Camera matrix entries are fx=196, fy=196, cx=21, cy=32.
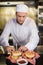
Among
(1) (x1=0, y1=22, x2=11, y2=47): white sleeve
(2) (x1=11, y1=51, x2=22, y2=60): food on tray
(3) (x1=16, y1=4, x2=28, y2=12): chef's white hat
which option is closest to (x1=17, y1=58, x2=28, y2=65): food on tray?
(2) (x1=11, y1=51, x2=22, y2=60): food on tray

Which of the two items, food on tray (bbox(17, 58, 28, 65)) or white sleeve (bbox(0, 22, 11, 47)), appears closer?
food on tray (bbox(17, 58, 28, 65))

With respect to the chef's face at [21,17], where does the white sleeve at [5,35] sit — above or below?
below

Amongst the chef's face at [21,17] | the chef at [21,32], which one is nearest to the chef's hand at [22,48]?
the chef at [21,32]

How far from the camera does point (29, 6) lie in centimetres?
117

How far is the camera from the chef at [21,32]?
A: 1171 mm

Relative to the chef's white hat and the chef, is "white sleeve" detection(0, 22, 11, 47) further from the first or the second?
the chef's white hat

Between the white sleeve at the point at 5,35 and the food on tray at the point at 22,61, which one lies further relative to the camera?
the white sleeve at the point at 5,35

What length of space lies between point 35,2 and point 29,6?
0.15 ft

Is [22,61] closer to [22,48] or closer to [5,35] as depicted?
[22,48]

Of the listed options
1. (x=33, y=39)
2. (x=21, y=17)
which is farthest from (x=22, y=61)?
(x=21, y=17)

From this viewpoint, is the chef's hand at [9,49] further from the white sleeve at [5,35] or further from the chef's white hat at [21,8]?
the chef's white hat at [21,8]

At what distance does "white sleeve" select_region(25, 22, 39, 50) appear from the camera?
1.18m

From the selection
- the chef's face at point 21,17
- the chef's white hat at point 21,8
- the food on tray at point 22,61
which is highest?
the chef's white hat at point 21,8

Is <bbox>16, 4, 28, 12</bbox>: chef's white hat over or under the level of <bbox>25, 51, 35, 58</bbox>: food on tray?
over
